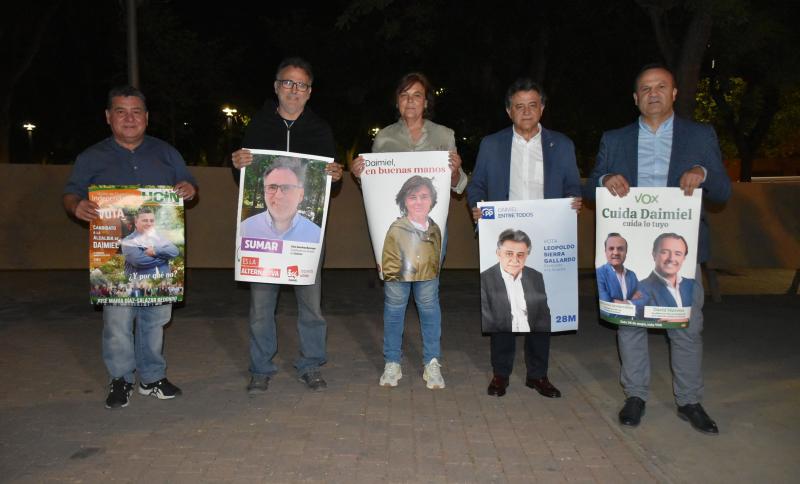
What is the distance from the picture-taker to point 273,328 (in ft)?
19.0

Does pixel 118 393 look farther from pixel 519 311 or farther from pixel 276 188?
pixel 519 311

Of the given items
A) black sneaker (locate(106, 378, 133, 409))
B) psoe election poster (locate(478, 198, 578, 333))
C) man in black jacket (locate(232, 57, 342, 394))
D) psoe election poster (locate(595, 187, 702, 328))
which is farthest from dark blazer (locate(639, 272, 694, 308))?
black sneaker (locate(106, 378, 133, 409))

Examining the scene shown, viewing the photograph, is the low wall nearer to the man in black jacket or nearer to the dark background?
the dark background

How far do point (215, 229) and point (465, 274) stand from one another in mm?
4222

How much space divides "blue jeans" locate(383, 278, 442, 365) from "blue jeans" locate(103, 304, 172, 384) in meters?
1.64

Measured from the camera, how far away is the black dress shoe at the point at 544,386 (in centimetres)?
560

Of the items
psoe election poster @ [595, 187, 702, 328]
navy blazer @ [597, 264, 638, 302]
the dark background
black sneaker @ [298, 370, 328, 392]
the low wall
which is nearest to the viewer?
psoe election poster @ [595, 187, 702, 328]

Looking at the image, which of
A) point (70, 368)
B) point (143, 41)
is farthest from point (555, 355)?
point (143, 41)

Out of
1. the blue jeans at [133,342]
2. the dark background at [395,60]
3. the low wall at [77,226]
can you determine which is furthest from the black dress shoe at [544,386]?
the dark background at [395,60]

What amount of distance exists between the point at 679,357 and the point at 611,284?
0.66 meters

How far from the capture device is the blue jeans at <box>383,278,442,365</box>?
5688 millimetres

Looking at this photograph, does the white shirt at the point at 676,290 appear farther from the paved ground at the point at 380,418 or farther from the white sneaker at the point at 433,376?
the white sneaker at the point at 433,376

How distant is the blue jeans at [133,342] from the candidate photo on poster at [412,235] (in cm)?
172

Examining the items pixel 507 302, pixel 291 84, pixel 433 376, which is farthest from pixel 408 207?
pixel 433 376
